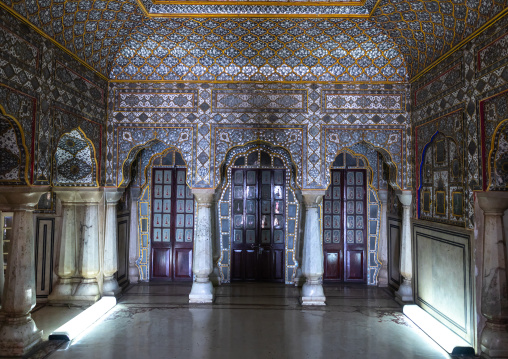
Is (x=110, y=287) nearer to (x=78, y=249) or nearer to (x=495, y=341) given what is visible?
(x=78, y=249)

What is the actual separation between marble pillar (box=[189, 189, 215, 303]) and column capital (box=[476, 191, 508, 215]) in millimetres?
4477

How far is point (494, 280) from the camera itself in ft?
15.1

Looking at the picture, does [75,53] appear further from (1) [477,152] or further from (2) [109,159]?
(1) [477,152]

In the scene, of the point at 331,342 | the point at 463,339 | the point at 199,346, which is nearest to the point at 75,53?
the point at 199,346

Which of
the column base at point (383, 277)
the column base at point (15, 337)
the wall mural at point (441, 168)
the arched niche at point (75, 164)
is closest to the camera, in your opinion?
the column base at point (15, 337)

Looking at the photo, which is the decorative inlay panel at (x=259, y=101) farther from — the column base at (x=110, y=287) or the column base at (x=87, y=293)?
the column base at (x=87, y=293)

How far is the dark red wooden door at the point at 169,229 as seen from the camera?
899 centimetres

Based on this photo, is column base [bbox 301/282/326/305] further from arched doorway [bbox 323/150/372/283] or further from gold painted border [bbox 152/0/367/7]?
gold painted border [bbox 152/0/367/7]

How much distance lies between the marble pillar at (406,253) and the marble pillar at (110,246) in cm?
564

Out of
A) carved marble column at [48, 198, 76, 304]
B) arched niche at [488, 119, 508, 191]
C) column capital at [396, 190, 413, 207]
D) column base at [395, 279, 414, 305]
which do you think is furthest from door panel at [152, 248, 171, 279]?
arched niche at [488, 119, 508, 191]

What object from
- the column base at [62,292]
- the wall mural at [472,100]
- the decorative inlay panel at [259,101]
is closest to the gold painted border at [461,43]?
the wall mural at [472,100]

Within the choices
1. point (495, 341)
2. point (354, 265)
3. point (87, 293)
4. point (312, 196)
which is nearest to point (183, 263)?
point (87, 293)

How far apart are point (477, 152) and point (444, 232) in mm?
1474

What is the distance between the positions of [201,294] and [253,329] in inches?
64.1
